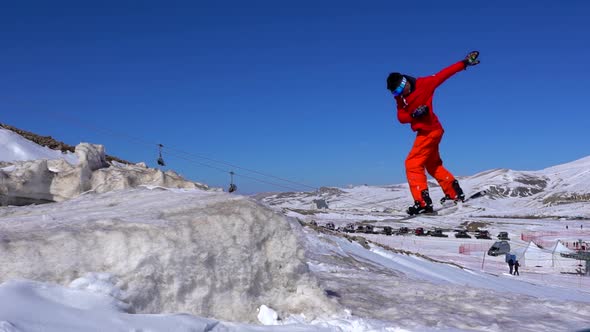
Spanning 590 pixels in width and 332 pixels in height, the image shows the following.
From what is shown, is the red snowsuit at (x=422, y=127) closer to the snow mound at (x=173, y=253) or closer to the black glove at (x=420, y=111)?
the black glove at (x=420, y=111)

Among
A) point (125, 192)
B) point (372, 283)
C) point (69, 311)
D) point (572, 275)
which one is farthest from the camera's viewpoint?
point (572, 275)

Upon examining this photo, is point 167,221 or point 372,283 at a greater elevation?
point 167,221

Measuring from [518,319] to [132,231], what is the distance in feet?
16.5

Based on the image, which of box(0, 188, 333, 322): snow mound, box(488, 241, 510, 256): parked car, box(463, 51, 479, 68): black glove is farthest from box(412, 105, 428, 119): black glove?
box(488, 241, 510, 256): parked car

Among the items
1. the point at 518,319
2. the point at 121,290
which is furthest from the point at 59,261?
the point at 518,319

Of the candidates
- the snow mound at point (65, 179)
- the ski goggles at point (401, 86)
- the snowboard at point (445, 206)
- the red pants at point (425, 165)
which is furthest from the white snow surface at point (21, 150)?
the ski goggles at point (401, 86)

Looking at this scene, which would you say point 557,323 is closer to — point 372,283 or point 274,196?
point 372,283

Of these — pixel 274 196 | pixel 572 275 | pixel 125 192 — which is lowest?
pixel 572 275

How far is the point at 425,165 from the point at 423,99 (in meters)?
1.03

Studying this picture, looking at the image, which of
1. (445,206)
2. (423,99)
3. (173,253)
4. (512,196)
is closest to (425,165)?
(445,206)

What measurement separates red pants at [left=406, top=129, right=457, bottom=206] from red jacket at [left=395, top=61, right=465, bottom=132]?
0.15 metres

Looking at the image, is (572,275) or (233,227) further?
(572,275)

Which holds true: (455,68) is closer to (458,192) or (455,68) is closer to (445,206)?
(458,192)

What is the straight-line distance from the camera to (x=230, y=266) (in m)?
5.89
